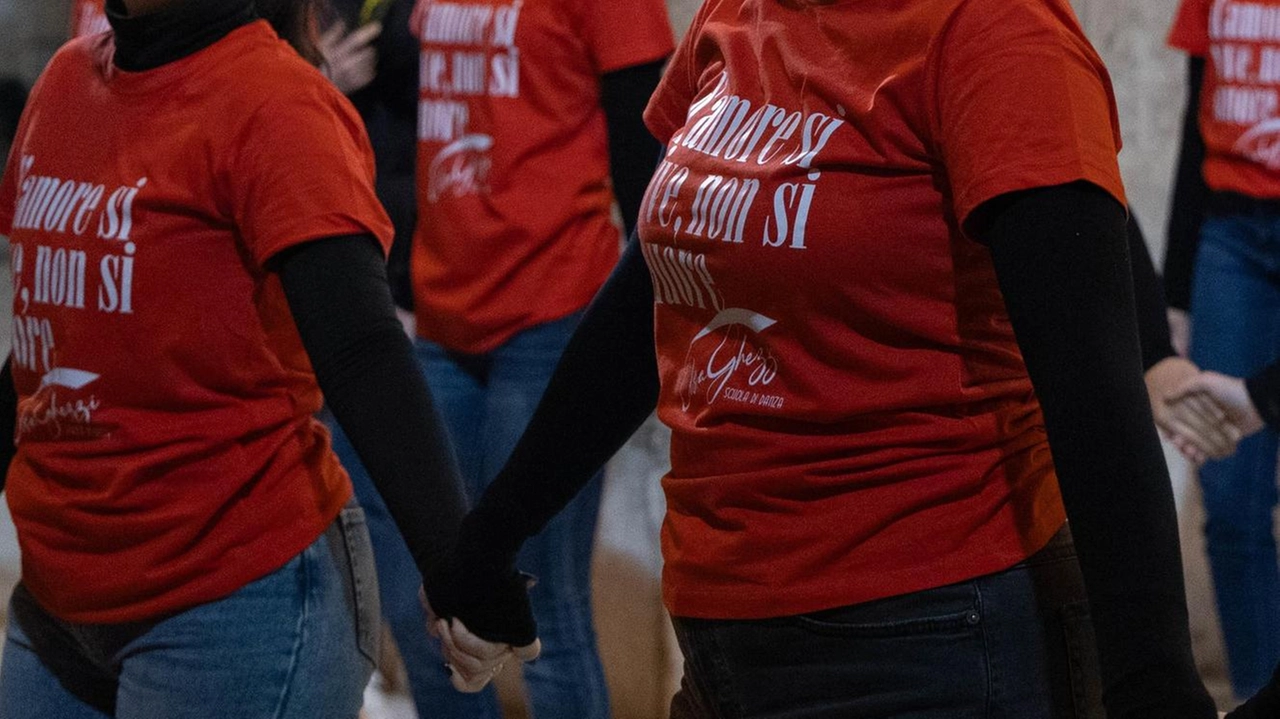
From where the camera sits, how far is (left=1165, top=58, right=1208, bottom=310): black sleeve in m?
3.16

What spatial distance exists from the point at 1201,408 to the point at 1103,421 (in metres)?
1.79

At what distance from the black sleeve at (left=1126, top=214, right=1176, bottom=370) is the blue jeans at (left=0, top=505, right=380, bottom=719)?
31.7 inches

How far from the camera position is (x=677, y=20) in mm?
3439

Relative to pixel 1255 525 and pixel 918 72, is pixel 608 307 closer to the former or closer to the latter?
pixel 918 72

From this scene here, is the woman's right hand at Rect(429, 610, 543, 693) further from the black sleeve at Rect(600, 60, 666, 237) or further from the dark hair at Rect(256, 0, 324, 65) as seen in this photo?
the black sleeve at Rect(600, 60, 666, 237)

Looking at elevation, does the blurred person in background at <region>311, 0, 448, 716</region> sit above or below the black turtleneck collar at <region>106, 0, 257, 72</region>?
below

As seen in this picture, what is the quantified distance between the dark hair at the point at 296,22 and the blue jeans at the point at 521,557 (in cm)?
100

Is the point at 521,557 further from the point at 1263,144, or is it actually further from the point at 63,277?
the point at 1263,144

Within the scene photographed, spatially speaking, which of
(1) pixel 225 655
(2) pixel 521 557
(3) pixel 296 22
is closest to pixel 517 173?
(2) pixel 521 557

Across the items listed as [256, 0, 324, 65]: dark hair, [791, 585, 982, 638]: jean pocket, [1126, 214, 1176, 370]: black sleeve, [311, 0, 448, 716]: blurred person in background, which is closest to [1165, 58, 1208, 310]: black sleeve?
[1126, 214, 1176, 370]: black sleeve

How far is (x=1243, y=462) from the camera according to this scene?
3.18m

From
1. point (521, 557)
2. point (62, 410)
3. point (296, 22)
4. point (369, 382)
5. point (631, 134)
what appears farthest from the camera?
point (521, 557)

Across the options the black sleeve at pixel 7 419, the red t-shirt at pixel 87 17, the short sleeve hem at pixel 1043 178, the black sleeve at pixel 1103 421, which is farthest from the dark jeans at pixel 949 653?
the red t-shirt at pixel 87 17

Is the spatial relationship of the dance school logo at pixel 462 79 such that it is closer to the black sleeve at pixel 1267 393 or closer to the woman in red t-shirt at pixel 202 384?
the woman in red t-shirt at pixel 202 384
